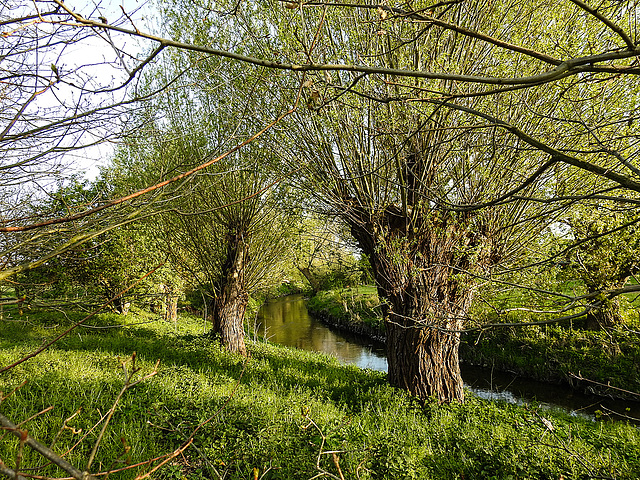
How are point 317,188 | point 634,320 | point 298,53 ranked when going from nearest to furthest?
point 298,53 → point 317,188 → point 634,320

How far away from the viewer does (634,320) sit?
941 centimetres

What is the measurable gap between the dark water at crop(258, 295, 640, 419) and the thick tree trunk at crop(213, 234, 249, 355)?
2.97ft

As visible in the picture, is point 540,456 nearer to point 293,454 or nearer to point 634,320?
point 293,454

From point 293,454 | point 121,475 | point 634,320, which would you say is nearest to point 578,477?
point 293,454

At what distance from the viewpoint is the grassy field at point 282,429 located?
406cm

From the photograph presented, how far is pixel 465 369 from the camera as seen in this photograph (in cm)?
1230

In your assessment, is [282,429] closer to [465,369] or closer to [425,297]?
[425,297]

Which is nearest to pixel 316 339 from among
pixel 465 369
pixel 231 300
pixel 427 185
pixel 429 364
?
pixel 465 369

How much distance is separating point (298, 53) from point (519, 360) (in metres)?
11.2

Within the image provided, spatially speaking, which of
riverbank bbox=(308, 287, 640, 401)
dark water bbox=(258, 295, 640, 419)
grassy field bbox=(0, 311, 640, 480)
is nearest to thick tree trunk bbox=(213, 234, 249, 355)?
dark water bbox=(258, 295, 640, 419)

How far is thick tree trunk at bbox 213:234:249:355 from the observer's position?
30.8ft

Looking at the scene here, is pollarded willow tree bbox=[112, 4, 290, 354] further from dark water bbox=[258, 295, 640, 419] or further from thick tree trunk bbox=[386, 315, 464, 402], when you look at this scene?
thick tree trunk bbox=[386, 315, 464, 402]

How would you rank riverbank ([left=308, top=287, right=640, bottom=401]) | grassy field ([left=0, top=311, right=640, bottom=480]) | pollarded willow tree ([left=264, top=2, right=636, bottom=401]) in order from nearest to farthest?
grassy field ([left=0, top=311, right=640, bottom=480])
pollarded willow tree ([left=264, top=2, right=636, bottom=401])
riverbank ([left=308, top=287, right=640, bottom=401])

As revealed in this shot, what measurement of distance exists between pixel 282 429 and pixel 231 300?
16.9ft
